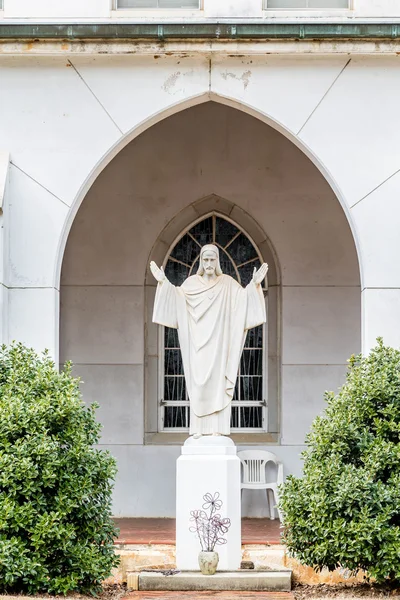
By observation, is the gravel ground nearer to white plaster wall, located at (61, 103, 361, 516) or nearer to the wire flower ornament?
the wire flower ornament

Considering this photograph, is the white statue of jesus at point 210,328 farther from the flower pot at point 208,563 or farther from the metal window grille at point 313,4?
the metal window grille at point 313,4

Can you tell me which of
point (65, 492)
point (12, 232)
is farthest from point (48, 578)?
point (12, 232)

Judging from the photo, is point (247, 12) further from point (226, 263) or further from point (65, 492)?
point (65, 492)

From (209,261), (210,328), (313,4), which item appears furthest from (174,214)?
(313,4)

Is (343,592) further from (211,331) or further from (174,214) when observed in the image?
(174,214)

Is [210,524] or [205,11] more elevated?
[205,11]

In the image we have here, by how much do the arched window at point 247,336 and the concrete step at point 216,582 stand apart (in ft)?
13.3

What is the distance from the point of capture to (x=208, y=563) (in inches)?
389

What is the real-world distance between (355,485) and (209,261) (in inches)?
115

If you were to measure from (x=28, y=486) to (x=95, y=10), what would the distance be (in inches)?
184

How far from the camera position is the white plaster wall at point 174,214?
44.3 ft

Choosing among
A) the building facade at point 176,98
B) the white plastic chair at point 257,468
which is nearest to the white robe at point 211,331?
the building facade at point 176,98

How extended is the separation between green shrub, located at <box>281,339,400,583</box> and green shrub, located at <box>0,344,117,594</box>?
1.61 meters

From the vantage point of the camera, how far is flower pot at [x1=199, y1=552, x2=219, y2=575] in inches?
388
